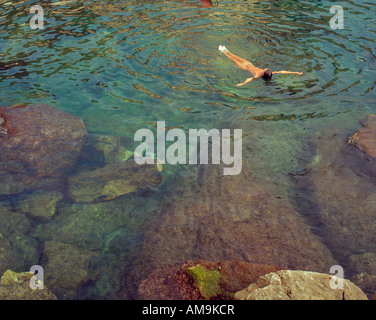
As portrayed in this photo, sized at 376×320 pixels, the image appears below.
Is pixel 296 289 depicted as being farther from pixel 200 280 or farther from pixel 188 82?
pixel 188 82

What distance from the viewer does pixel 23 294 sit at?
14.0 feet

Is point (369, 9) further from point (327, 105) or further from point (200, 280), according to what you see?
point (200, 280)

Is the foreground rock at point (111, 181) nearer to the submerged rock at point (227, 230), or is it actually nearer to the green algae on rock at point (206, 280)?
the submerged rock at point (227, 230)

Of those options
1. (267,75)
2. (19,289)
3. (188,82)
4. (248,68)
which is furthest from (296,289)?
(248,68)

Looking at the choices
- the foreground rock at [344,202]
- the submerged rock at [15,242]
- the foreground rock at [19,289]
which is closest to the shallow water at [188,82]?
the foreground rock at [344,202]

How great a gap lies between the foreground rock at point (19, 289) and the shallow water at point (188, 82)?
48cm

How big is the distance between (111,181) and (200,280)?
2987 mm

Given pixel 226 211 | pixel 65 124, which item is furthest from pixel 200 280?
pixel 65 124

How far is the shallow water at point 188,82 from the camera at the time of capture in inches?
231

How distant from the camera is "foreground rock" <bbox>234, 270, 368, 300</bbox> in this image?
3.63 metres

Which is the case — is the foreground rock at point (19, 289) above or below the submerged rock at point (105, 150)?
above

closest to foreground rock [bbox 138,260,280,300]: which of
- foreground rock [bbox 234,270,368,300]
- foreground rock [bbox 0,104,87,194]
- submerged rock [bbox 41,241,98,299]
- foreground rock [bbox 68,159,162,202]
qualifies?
foreground rock [bbox 234,270,368,300]

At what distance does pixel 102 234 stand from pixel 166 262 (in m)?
1.31

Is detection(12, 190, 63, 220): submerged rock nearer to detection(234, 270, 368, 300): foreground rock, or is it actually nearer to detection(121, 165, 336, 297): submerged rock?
detection(121, 165, 336, 297): submerged rock
